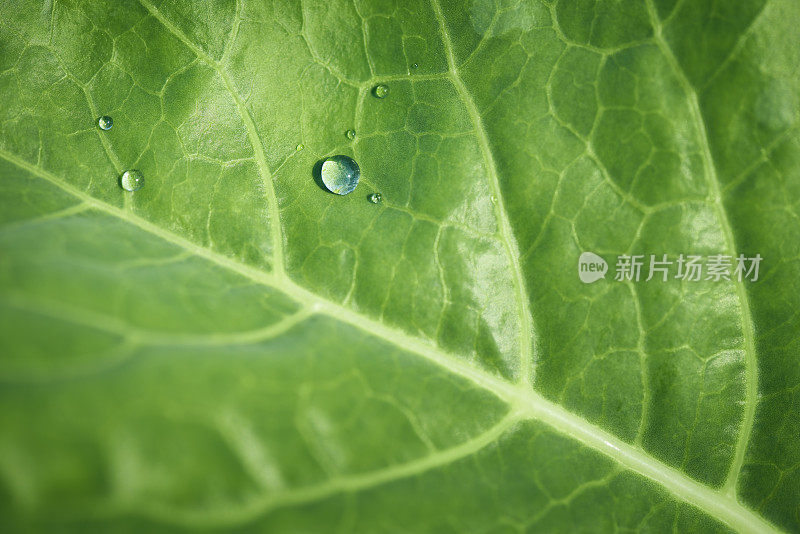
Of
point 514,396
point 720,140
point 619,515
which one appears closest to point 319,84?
point 514,396

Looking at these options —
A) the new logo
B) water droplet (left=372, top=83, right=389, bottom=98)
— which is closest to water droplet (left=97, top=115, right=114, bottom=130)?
water droplet (left=372, top=83, right=389, bottom=98)

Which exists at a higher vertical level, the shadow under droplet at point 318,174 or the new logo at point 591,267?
the shadow under droplet at point 318,174

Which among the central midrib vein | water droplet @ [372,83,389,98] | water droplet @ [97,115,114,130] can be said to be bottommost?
the central midrib vein

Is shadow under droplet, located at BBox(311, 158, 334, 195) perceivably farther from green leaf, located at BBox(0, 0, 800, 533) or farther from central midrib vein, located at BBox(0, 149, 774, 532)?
central midrib vein, located at BBox(0, 149, 774, 532)

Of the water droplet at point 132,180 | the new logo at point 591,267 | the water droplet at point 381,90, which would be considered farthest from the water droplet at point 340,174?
the new logo at point 591,267

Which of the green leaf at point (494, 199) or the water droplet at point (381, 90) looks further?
the water droplet at point (381, 90)

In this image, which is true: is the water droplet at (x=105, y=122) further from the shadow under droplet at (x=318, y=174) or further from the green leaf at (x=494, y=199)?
the shadow under droplet at (x=318, y=174)
